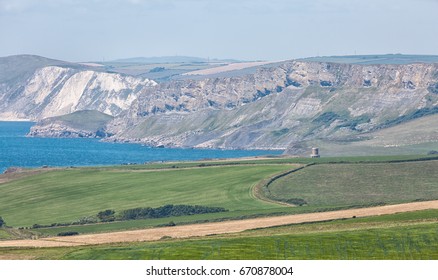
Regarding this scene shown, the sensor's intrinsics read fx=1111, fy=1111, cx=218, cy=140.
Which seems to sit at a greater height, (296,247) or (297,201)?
(296,247)

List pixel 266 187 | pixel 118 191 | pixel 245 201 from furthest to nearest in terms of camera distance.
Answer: pixel 118 191
pixel 266 187
pixel 245 201

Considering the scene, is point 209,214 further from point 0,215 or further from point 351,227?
point 351,227

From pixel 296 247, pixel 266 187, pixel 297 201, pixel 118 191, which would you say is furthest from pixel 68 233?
pixel 118 191

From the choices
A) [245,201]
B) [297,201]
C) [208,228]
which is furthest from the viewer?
[245,201]

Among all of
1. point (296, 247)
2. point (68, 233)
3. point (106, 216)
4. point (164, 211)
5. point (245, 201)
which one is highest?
point (296, 247)

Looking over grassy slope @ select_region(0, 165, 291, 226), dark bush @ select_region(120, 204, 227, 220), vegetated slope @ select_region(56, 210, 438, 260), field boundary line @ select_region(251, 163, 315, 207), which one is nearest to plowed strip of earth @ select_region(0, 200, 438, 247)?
vegetated slope @ select_region(56, 210, 438, 260)

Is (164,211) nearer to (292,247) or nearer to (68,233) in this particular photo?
(68,233)

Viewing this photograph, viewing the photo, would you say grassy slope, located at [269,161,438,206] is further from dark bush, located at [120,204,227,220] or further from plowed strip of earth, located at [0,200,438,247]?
plowed strip of earth, located at [0,200,438,247]
